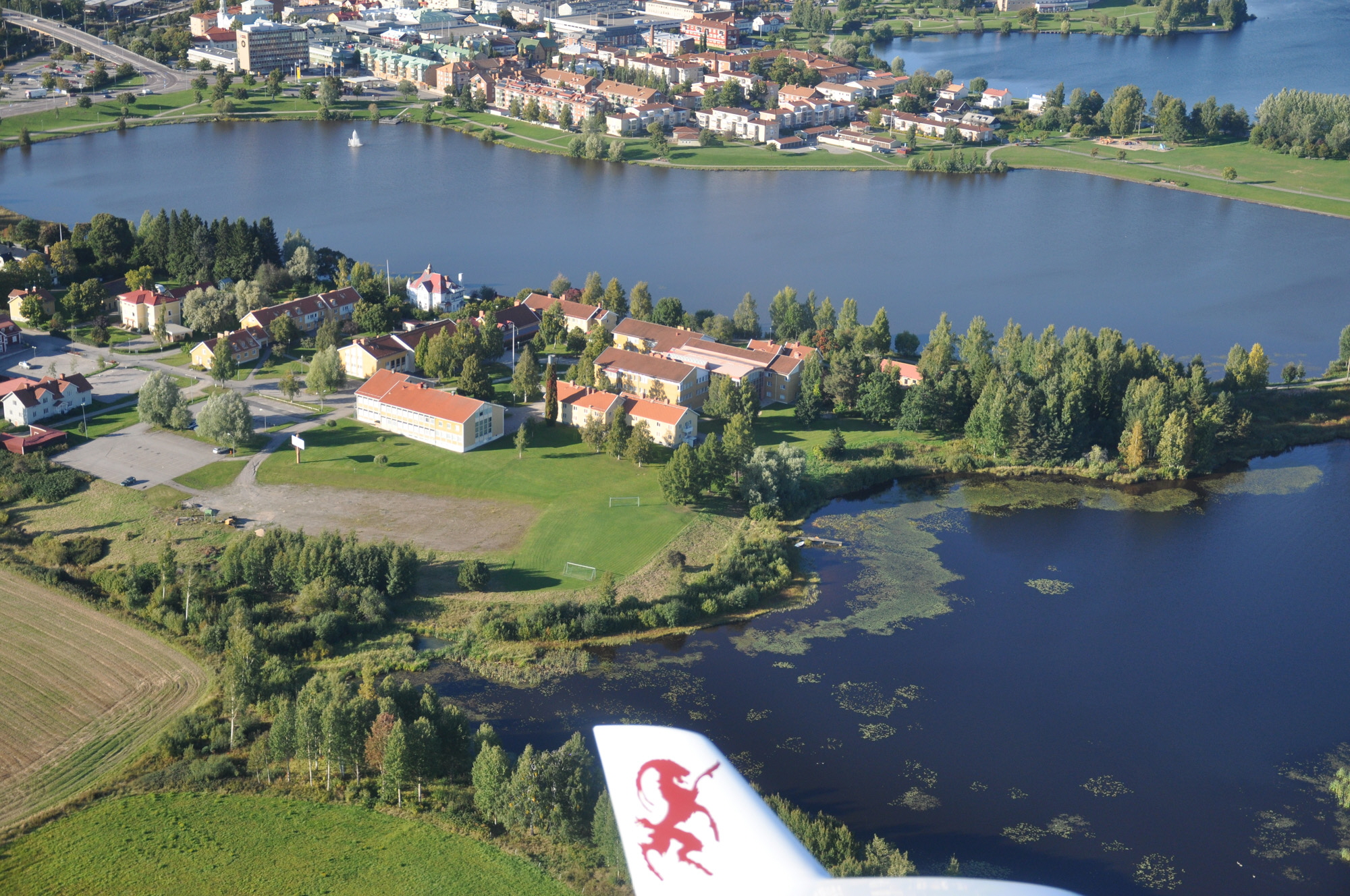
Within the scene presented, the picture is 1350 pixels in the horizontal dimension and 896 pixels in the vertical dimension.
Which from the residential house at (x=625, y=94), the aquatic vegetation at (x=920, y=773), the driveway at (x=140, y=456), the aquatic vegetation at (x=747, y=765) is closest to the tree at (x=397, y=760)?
the aquatic vegetation at (x=747, y=765)

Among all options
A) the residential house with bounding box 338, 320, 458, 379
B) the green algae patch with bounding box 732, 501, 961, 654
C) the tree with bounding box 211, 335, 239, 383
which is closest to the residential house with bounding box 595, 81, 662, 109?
the residential house with bounding box 338, 320, 458, 379

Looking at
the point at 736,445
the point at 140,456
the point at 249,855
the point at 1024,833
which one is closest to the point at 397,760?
the point at 249,855

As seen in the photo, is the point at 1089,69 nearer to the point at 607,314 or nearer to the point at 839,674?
the point at 607,314

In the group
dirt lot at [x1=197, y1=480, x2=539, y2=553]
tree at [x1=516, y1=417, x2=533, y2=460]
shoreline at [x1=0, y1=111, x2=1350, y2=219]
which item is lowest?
dirt lot at [x1=197, y1=480, x2=539, y2=553]

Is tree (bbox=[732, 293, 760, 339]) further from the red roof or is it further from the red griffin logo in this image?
the red griffin logo

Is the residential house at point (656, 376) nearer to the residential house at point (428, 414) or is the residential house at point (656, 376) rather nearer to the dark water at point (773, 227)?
the residential house at point (428, 414)

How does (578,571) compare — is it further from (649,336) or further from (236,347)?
(236,347)

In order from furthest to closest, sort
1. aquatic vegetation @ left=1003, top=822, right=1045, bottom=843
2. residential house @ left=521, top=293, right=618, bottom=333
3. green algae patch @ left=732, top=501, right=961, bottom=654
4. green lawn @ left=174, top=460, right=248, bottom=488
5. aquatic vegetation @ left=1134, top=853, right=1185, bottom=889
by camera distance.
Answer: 1. residential house @ left=521, top=293, right=618, bottom=333
2. green lawn @ left=174, top=460, right=248, bottom=488
3. green algae patch @ left=732, top=501, right=961, bottom=654
4. aquatic vegetation @ left=1003, top=822, right=1045, bottom=843
5. aquatic vegetation @ left=1134, top=853, right=1185, bottom=889
